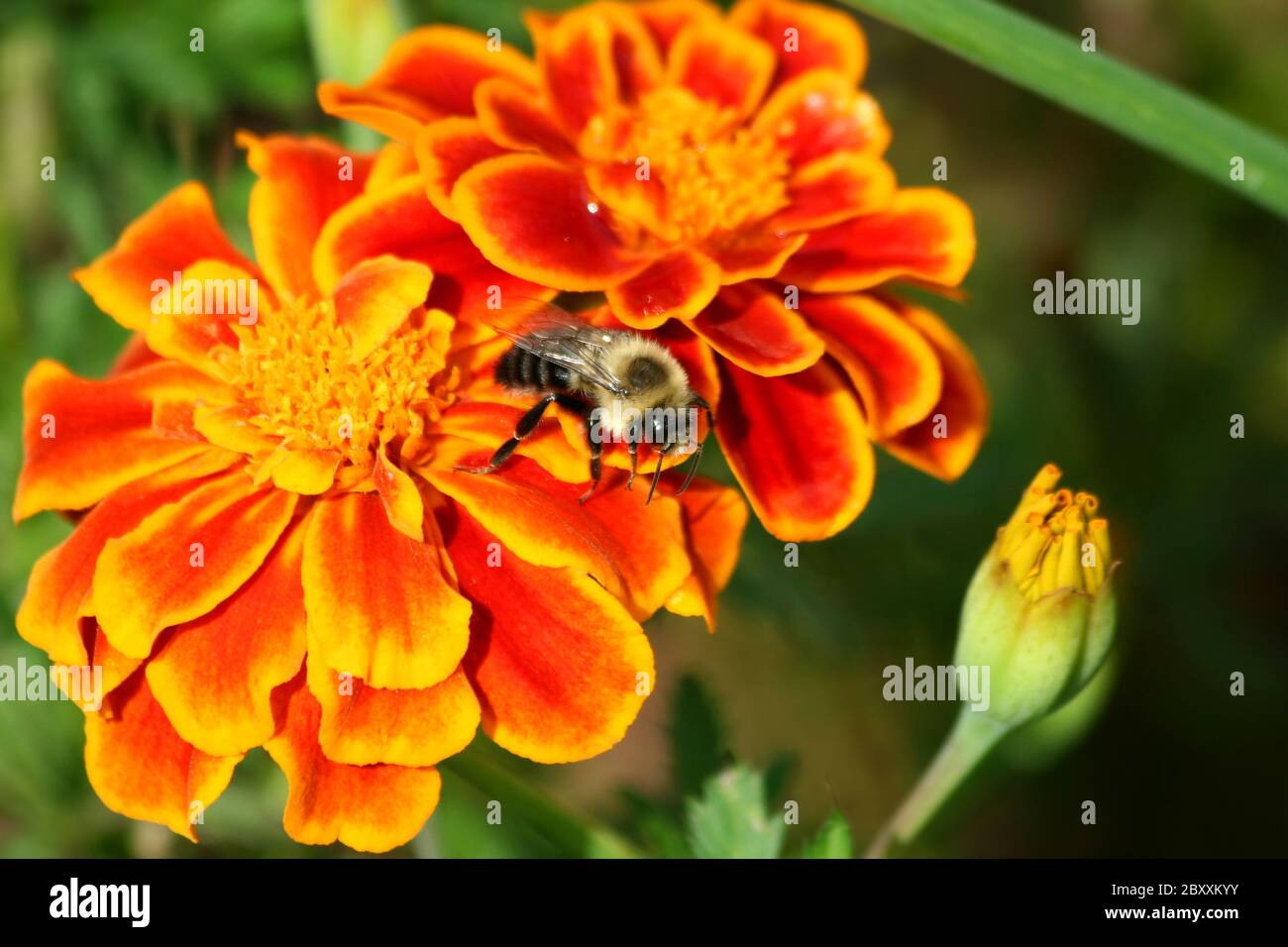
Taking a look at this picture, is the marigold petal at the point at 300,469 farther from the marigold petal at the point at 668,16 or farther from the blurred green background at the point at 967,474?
the marigold petal at the point at 668,16

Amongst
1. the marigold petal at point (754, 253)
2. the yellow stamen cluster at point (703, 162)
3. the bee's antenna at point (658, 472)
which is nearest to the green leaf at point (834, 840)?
the bee's antenna at point (658, 472)

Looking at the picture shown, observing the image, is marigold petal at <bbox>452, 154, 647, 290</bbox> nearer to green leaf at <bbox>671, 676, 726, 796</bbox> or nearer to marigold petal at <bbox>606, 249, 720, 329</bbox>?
marigold petal at <bbox>606, 249, 720, 329</bbox>

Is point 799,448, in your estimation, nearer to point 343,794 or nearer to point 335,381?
point 335,381

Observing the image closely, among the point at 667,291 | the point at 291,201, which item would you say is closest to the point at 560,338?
the point at 667,291

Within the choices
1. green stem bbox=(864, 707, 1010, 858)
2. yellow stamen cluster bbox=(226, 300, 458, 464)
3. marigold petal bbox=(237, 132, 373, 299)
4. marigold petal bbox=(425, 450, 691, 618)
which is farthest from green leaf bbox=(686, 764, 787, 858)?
marigold petal bbox=(237, 132, 373, 299)

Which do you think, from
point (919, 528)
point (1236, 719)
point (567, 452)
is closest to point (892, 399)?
point (567, 452)
